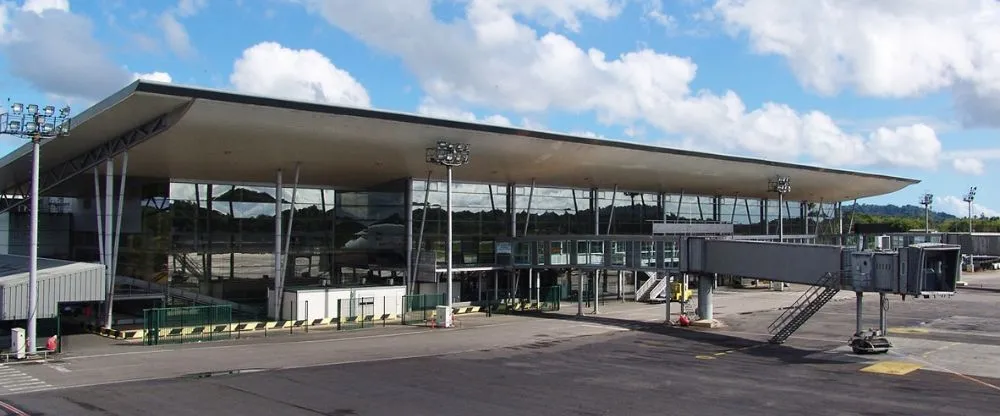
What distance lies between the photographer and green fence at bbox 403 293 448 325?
44.7 metres

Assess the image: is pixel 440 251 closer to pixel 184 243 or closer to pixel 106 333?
pixel 184 243

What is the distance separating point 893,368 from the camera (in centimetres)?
2817

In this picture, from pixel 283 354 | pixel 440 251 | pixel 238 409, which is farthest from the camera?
pixel 440 251

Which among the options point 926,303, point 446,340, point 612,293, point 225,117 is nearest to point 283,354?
point 446,340

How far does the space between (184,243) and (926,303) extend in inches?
2219

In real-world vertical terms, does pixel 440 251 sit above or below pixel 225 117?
below

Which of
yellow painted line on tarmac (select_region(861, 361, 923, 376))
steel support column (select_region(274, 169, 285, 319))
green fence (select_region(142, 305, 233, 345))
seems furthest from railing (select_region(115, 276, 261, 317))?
yellow painted line on tarmac (select_region(861, 361, 923, 376))

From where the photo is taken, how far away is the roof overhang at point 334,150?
3322cm

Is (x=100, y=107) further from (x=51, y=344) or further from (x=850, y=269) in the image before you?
(x=850, y=269)

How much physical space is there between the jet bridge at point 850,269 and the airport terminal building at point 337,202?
17.4 feet

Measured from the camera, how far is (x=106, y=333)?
37.6 meters

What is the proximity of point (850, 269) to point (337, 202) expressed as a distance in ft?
125

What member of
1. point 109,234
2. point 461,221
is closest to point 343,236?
point 461,221

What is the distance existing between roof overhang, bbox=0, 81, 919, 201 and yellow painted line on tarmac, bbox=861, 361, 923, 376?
2197 centimetres
